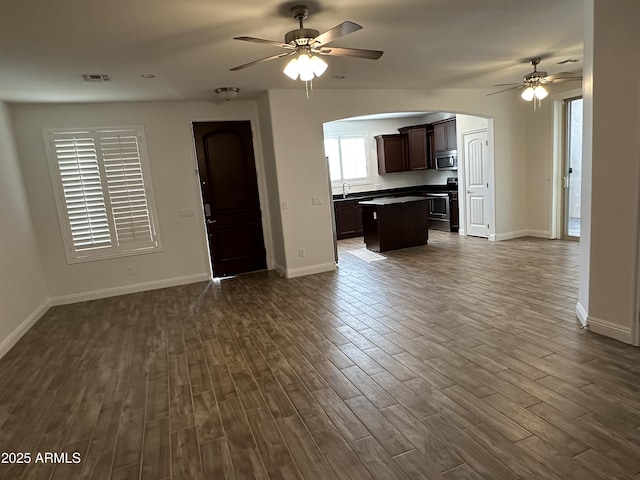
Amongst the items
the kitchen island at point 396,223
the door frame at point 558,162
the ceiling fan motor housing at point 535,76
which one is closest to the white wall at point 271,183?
the kitchen island at point 396,223

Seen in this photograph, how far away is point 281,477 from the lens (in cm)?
192

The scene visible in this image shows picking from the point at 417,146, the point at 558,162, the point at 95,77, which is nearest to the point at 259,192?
the point at 95,77

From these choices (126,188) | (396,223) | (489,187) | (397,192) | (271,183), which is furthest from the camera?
(397,192)

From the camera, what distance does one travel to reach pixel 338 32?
2602 mm

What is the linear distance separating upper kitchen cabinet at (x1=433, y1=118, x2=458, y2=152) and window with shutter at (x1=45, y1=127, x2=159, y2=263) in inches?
240

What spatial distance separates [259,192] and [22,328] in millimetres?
3520

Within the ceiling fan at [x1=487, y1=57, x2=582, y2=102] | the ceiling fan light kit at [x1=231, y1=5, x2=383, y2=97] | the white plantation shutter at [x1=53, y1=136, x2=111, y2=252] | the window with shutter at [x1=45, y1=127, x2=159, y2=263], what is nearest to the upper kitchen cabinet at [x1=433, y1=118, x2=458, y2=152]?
the ceiling fan at [x1=487, y1=57, x2=582, y2=102]

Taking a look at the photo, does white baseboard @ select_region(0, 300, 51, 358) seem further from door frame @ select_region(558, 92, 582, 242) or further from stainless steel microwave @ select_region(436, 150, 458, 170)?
door frame @ select_region(558, 92, 582, 242)

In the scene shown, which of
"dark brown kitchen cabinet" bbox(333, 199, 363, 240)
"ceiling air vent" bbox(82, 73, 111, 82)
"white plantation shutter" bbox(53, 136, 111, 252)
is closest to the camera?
"ceiling air vent" bbox(82, 73, 111, 82)

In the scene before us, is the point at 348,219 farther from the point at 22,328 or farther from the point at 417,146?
the point at 22,328

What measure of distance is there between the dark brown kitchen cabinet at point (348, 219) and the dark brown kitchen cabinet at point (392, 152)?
48.9 inches

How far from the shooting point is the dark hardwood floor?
6.57 ft

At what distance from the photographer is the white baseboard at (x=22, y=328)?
3.80 m

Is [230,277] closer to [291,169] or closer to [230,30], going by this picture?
[291,169]
